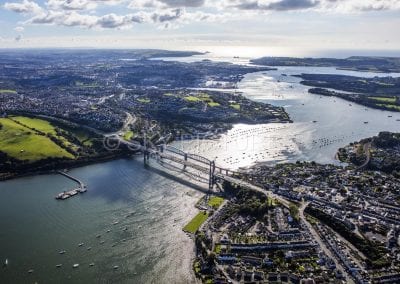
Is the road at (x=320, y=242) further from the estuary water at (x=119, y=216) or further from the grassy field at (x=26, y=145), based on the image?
the grassy field at (x=26, y=145)

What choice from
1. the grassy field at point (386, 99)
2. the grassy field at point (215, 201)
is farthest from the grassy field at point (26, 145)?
the grassy field at point (386, 99)

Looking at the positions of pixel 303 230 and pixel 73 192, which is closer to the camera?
pixel 303 230

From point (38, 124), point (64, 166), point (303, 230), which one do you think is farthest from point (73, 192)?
point (38, 124)

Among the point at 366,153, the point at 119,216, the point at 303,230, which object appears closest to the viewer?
the point at 303,230

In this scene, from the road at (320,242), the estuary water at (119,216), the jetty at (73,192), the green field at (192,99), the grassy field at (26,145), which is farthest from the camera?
the green field at (192,99)

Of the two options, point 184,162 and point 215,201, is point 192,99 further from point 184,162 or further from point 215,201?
point 215,201

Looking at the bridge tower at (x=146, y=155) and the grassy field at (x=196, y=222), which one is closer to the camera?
the grassy field at (x=196, y=222)

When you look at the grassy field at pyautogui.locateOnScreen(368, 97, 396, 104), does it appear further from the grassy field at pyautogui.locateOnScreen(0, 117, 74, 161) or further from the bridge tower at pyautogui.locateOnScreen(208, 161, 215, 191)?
the grassy field at pyautogui.locateOnScreen(0, 117, 74, 161)
